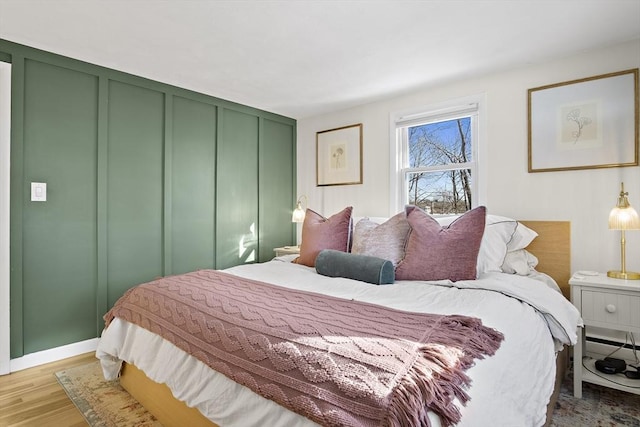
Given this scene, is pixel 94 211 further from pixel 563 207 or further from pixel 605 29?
pixel 605 29

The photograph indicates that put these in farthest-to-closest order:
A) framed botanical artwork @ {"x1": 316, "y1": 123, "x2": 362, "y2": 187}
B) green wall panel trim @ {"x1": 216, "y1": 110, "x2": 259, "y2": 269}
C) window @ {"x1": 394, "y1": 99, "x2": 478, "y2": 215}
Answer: framed botanical artwork @ {"x1": 316, "y1": 123, "x2": 362, "y2": 187}, green wall panel trim @ {"x1": 216, "y1": 110, "x2": 259, "y2": 269}, window @ {"x1": 394, "y1": 99, "x2": 478, "y2": 215}

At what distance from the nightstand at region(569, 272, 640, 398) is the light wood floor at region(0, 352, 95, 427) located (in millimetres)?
2919

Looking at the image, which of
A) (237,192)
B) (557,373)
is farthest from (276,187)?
(557,373)

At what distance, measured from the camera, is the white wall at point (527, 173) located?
7.82 ft

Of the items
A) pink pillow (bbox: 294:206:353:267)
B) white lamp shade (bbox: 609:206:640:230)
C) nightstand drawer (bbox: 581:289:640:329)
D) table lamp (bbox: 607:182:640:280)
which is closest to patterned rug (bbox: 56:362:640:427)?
nightstand drawer (bbox: 581:289:640:329)

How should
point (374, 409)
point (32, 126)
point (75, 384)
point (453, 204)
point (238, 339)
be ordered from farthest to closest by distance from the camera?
point (453, 204) → point (32, 126) → point (75, 384) → point (238, 339) → point (374, 409)

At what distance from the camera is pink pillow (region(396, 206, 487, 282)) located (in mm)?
2139

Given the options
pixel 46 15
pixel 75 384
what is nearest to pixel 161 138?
pixel 46 15

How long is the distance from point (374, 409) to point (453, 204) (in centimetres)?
267

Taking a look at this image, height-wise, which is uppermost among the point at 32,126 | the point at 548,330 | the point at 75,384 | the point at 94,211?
the point at 32,126

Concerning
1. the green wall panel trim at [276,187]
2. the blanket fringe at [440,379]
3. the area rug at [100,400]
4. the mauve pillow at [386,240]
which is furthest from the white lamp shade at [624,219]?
the green wall panel trim at [276,187]

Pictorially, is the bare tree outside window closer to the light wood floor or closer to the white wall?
the white wall

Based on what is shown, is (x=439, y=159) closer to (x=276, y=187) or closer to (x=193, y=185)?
(x=276, y=187)

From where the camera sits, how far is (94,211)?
9.21 ft
